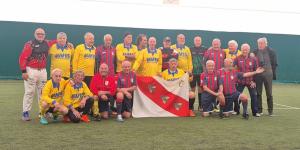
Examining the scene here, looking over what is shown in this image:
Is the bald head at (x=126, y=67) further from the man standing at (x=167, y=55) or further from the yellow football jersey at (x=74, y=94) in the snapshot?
the man standing at (x=167, y=55)

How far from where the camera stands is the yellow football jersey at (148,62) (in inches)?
260

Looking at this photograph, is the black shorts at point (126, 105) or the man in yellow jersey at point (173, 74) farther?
the man in yellow jersey at point (173, 74)

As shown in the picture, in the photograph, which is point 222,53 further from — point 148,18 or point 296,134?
point 148,18

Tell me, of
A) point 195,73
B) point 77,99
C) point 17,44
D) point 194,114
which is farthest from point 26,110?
point 17,44

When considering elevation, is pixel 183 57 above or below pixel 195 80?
above

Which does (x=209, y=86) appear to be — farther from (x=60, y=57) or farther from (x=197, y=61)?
(x=60, y=57)

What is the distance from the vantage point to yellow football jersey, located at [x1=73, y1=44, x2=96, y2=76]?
6.27 meters

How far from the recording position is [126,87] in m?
Answer: 6.24

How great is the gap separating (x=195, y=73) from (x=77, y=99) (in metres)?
2.80

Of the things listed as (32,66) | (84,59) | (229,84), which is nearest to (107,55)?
(84,59)

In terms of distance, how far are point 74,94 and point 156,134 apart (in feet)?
5.84

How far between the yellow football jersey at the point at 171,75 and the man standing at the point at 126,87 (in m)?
0.67

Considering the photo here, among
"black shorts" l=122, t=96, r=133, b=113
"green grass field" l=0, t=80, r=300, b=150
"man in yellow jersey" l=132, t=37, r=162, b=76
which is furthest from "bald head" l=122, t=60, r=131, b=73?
"green grass field" l=0, t=80, r=300, b=150

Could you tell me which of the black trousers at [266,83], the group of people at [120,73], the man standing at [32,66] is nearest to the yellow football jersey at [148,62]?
the group of people at [120,73]
